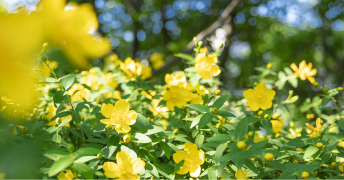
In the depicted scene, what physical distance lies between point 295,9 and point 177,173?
5.32m

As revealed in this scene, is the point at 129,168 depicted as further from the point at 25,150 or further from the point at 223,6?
the point at 223,6

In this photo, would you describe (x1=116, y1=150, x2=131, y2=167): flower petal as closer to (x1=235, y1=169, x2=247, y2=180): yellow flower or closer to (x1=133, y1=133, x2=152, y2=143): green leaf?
(x1=133, y1=133, x2=152, y2=143): green leaf

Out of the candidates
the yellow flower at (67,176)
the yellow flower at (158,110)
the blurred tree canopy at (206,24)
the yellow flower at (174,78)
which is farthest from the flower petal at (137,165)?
the blurred tree canopy at (206,24)

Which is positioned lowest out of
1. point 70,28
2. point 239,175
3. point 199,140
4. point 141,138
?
point 239,175

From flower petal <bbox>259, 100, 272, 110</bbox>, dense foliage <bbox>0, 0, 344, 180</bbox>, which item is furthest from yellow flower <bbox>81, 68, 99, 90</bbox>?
flower petal <bbox>259, 100, 272, 110</bbox>

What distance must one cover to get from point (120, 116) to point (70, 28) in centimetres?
54

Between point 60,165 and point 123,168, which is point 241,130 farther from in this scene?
point 60,165

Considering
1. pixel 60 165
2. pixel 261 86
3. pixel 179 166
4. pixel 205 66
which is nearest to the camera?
pixel 60 165

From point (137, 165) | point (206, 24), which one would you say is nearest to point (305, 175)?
point (137, 165)

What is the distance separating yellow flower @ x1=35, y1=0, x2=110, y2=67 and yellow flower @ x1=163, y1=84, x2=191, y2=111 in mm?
769

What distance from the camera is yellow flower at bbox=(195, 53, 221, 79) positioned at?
1.17 m

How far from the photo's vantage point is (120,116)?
0.81 meters

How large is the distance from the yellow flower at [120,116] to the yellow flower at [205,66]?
50 centimetres

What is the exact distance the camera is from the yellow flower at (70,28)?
30 cm
